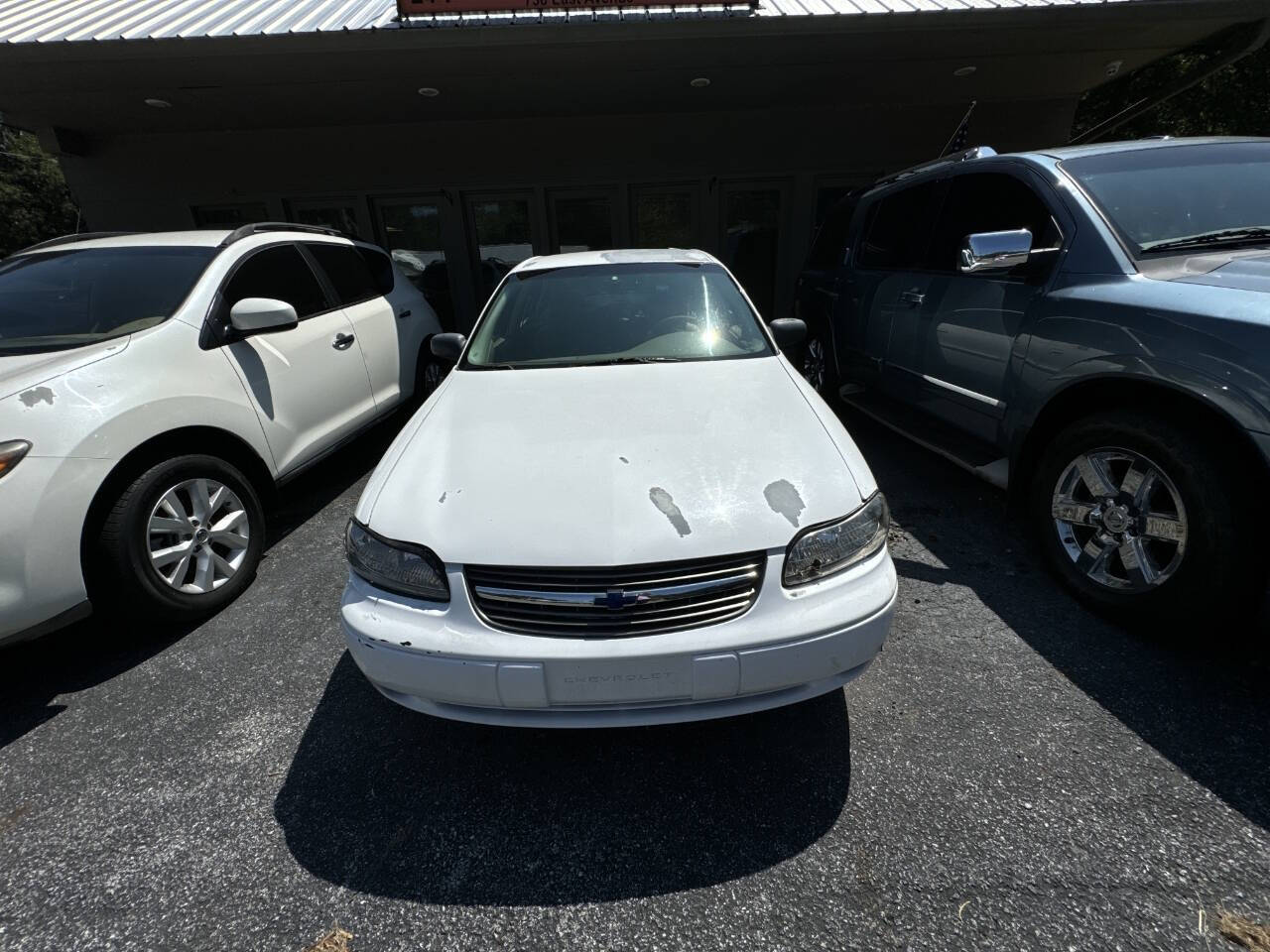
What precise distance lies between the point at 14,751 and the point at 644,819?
2.22 metres

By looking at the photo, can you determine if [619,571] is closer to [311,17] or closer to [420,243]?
[311,17]

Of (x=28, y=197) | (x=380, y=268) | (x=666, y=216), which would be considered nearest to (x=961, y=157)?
(x=380, y=268)

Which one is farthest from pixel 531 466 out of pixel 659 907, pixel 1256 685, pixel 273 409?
pixel 1256 685

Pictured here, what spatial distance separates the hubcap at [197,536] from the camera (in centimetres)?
241

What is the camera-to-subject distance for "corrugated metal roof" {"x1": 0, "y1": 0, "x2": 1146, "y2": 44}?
16.1ft

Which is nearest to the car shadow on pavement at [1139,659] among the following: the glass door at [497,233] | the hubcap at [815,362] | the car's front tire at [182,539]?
the hubcap at [815,362]

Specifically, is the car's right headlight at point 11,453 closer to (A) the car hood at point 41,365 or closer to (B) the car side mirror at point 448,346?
(A) the car hood at point 41,365

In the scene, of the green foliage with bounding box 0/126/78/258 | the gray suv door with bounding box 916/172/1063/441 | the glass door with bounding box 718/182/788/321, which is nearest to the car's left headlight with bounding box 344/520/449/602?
the gray suv door with bounding box 916/172/1063/441

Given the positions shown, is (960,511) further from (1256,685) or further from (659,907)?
(659,907)

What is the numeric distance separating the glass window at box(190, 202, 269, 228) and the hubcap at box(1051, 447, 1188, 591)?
1022 centimetres

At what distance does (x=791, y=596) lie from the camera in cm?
151

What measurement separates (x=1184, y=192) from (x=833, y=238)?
9.26ft

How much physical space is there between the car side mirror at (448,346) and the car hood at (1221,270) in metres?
3.13

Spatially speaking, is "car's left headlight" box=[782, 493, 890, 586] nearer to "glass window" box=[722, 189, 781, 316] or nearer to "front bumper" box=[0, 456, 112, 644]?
"front bumper" box=[0, 456, 112, 644]
